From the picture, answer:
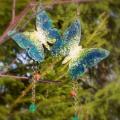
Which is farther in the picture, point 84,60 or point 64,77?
point 64,77

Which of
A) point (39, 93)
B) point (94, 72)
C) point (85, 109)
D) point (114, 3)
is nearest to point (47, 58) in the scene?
point (39, 93)

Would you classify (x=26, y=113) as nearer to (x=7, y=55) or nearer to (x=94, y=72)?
(x=7, y=55)

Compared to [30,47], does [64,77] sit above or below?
below

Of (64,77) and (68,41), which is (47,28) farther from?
(64,77)

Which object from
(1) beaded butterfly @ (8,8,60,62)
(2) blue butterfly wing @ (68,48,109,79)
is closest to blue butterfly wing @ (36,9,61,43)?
(1) beaded butterfly @ (8,8,60,62)

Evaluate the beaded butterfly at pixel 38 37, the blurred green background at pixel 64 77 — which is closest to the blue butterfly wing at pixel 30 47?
the beaded butterfly at pixel 38 37

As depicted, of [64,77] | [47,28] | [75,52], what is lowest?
[64,77]

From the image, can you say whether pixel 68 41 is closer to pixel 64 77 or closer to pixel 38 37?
pixel 38 37

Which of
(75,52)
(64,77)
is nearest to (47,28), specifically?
(75,52)
